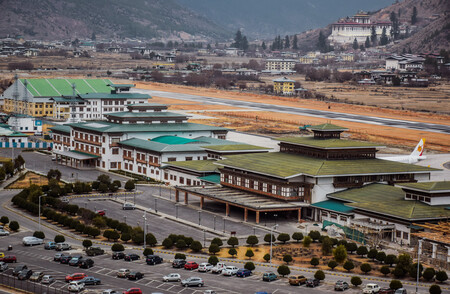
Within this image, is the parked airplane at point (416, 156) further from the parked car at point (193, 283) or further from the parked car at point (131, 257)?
the parked car at point (193, 283)

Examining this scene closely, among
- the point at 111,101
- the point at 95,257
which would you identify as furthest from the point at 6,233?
the point at 111,101

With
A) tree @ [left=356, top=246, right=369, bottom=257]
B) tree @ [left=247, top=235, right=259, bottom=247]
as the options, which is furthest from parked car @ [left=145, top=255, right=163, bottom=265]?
tree @ [left=356, top=246, right=369, bottom=257]

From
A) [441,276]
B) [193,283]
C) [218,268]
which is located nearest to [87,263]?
[193,283]

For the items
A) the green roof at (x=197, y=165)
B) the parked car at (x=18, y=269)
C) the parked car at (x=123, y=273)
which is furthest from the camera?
the green roof at (x=197, y=165)

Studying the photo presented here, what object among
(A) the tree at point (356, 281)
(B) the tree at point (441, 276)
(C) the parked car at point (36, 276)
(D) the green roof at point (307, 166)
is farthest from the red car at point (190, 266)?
(D) the green roof at point (307, 166)

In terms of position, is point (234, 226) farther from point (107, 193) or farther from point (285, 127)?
point (285, 127)

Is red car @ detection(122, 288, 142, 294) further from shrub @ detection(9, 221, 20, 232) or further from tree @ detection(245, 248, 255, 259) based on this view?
shrub @ detection(9, 221, 20, 232)
